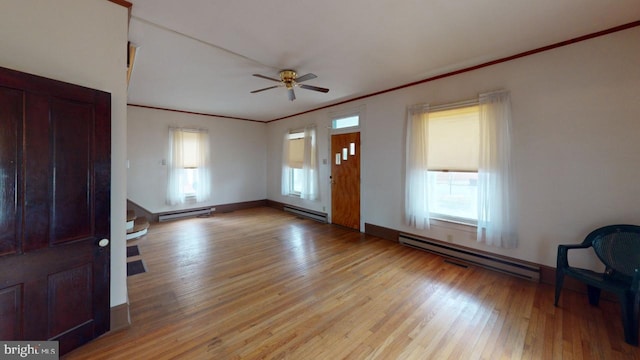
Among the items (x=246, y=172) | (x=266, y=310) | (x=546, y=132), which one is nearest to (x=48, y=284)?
(x=266, y=310)

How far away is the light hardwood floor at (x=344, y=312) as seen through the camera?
6.06 ft

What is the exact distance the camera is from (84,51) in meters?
1.82

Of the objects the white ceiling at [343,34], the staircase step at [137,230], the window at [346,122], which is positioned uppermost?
the white ceiling at [343,34]

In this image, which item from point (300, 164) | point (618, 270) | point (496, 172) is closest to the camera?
point (618, 270)

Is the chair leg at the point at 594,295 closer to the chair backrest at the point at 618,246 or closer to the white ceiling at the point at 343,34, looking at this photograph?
the chair backrest at the point at 618,246

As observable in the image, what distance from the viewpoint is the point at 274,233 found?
16.0 ft

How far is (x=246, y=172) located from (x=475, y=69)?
239 inches

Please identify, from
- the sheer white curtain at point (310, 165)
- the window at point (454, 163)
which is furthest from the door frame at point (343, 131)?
the window at point (454, 163)

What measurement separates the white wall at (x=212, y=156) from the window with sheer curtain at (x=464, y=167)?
494 cm

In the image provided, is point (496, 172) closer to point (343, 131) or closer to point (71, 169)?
point (343, 131)

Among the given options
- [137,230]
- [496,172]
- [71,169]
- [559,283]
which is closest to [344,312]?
[559,283]

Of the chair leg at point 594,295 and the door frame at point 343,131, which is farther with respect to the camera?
the door frame at point 343,131

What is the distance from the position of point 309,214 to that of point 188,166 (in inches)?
130

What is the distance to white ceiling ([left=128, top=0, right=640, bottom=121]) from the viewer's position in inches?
82.4
